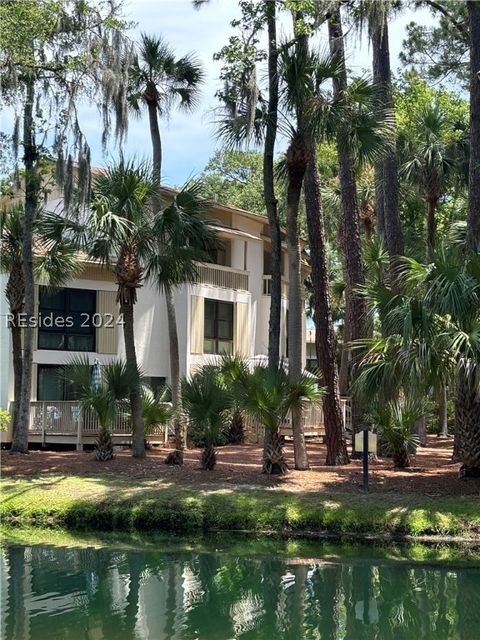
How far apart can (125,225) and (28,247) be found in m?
3.48

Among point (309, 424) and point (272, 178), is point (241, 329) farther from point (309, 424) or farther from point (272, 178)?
point (272, 178)

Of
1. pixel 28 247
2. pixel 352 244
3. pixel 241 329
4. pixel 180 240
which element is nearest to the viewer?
pixel 180 240

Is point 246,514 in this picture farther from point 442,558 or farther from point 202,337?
point 202,337

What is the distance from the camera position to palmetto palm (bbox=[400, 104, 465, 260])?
86.3ft

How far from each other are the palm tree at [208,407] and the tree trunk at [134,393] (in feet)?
6.68

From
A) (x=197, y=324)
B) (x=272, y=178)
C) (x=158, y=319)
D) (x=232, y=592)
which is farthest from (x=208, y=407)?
(x=158, y=319)

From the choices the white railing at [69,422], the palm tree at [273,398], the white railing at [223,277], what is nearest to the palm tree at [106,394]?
the white railing at [69,422]

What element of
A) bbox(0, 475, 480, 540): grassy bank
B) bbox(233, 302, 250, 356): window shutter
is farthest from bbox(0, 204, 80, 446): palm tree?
bbox(233, 302, 250, 356): window shutter

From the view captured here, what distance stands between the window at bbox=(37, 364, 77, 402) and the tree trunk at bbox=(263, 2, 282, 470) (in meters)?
10.3

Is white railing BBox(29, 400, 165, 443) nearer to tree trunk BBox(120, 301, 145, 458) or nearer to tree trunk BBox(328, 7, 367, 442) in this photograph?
tree trunk BBox(120, 301, 145, 458)

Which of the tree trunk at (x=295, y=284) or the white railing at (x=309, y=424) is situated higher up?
the tree trunk at (x=295, y=284)

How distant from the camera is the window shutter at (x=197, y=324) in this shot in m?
29.0

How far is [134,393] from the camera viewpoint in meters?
20.2

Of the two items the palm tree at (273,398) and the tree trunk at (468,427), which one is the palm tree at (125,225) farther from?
the tree trunk at (468,427)
